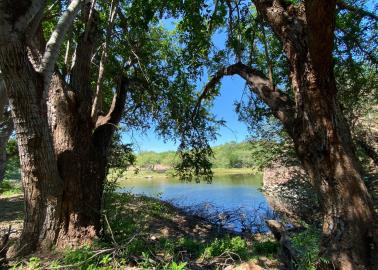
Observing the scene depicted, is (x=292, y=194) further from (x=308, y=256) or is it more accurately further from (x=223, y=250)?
(x=308, y=256)

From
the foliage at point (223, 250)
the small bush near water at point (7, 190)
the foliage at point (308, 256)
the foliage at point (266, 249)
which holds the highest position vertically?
the small bush near water at point (7, 190)

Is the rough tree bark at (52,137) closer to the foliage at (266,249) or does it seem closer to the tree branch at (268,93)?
the tree branch at (268,93)

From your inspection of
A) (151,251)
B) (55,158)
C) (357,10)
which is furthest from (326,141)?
(55,158)

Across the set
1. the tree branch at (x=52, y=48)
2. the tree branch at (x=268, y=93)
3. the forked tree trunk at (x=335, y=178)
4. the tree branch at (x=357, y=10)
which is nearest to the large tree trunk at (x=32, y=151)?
the tree branch at (x=52, y=48)

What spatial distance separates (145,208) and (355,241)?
8.18 meters

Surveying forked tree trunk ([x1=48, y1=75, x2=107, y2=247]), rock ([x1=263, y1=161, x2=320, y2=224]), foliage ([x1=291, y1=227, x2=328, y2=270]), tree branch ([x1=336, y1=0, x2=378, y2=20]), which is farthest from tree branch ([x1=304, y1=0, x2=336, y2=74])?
rock ([x1=263, y1=161, x2=320, y2=224])

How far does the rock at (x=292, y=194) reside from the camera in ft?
35.1

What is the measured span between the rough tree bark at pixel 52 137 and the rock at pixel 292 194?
23.4 feet

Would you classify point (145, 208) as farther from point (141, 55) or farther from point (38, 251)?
point (38, 251)

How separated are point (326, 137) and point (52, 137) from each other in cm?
401

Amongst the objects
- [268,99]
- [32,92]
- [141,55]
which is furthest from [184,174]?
[32,92]

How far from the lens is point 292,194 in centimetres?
1149

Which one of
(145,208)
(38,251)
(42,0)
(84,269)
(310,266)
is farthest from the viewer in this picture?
(145,208)

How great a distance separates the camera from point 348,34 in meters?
6.59
